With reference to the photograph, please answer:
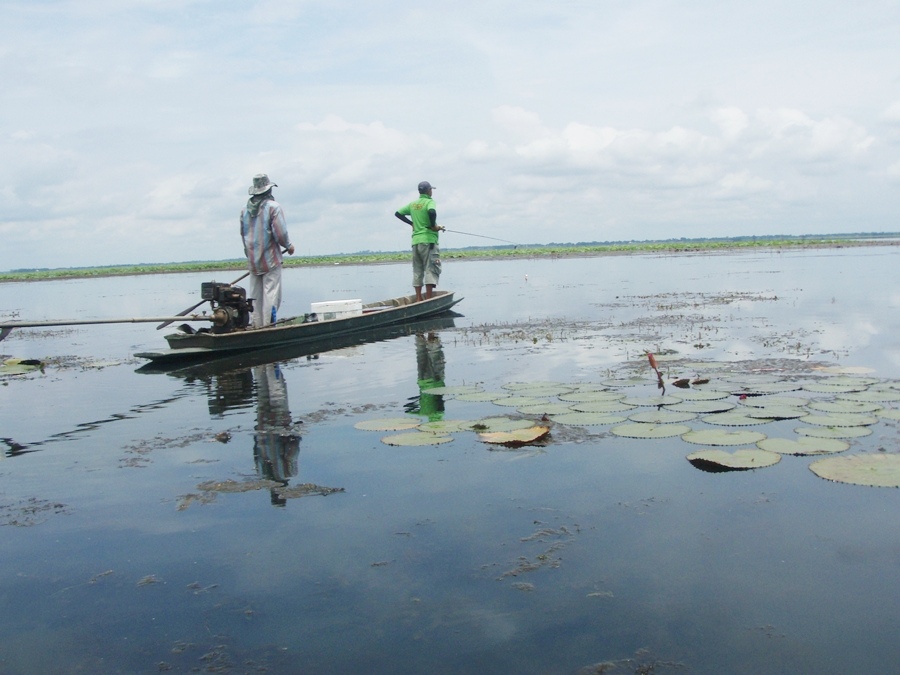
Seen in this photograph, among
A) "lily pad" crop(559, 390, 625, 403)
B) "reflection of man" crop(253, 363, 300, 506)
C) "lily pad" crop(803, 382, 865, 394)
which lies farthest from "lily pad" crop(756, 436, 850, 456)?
"reflection of man" crop(253, 363, 300, 506)

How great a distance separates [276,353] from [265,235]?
202 cm

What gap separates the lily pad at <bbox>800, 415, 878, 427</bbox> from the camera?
21.1ft

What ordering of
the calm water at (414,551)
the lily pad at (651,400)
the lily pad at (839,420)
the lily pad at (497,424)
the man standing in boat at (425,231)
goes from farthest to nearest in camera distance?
the man standing in boat at (425,231) < the lily pad at (651,400) < the lily pad at (497,424) < the lily pad at (839,420) < the calm water at (414,551)

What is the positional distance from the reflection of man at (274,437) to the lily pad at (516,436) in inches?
64.1

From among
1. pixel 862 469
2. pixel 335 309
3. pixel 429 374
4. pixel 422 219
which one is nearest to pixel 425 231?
pixel 422 219

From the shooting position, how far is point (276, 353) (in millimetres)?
13289

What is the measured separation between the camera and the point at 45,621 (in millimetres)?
3758

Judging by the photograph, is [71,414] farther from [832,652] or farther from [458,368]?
[832,652]

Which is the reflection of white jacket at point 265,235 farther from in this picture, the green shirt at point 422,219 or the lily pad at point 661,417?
the lily pad at point 661,417

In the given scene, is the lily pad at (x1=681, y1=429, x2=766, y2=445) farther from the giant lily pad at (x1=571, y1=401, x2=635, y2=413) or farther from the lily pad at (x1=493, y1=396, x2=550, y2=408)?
the lily pad at (x1=493, y1=396, x2=550, y2=408)

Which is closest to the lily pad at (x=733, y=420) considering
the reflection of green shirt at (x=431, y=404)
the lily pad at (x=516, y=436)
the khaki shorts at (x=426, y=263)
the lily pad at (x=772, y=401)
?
the lily pad at (x=772, y=401)

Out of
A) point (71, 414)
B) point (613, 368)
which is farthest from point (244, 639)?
point (613, 368)

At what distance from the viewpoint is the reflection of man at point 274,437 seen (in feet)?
19.7

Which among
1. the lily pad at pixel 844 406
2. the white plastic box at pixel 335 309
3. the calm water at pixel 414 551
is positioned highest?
the white plastic box at pixel 335 309
